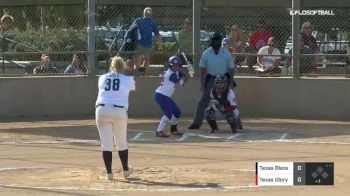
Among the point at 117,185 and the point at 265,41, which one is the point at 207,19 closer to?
the point at 265,41

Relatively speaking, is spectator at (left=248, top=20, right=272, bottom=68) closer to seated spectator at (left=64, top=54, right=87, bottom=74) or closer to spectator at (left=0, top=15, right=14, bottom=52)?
seated spectator at (left=64, top=54, right=87, bottom=74)

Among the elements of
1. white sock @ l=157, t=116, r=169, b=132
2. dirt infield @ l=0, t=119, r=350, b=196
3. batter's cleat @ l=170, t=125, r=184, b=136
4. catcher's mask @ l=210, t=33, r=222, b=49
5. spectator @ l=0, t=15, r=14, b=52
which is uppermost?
spectator @ l=0, t=15, r=14, b=52

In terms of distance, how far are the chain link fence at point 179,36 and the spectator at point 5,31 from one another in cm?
2

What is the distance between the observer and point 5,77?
17.7 metres

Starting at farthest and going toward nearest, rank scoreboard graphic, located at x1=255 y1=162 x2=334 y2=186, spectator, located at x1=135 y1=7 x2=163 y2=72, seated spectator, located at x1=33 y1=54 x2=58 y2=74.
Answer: seated spectator, located at x1=33 y1=54 x2=58 y2=74, spectator, located at x1=135 y1=7 x2=163 y2=72, scoreboard graphic, located at x1=255 y1=162 x2=334 y2=186

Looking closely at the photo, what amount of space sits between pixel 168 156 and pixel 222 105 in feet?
10.4

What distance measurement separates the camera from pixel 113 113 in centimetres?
A: 1025

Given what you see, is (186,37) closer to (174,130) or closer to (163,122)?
(174,130)

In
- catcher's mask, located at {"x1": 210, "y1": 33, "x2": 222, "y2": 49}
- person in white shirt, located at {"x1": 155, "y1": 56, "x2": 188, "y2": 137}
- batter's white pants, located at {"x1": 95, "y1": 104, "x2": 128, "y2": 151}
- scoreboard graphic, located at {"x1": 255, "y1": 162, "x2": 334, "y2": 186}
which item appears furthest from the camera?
catcher's mask, located at {"x1": 210, "y1": 33, "x2": 222, "y2": 49}

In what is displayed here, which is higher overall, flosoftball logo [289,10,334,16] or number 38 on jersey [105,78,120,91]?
flosoftball logo [289,10,334,16]

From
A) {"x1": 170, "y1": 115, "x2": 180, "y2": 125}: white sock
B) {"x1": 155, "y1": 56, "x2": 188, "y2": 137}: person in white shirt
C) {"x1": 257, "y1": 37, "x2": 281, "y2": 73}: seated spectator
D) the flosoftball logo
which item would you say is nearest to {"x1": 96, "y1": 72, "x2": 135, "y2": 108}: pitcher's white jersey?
{"x1": 155, "y1": 56, "x2": 188, "y2": 137}: person in white shirt

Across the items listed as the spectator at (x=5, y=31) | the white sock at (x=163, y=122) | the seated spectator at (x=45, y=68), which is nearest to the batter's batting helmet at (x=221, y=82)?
the white sock at (x=163, y=122)

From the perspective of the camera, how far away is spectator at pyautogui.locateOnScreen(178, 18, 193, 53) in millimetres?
18297

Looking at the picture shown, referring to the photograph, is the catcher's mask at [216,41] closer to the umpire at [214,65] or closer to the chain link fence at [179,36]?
the umpire at [214,65]
